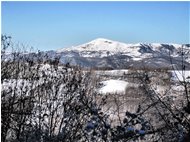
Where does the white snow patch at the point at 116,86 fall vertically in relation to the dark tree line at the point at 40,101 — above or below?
below

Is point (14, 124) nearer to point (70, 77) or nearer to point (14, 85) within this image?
point (14, 85)

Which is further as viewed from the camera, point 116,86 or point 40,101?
point 116,86

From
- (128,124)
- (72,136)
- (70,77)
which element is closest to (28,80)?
(70,77)

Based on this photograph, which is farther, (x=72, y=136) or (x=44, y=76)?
(x=44, y=76)

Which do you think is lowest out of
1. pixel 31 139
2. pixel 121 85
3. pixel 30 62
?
pixel 121 85

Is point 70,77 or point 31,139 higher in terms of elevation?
point 70,77

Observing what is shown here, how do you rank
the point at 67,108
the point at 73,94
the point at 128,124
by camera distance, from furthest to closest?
the point at 73,94 → the point at 67,108 → the point at 128,124

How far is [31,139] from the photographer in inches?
289

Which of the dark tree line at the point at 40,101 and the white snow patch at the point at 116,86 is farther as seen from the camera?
the white snow patch at the point at 116,86

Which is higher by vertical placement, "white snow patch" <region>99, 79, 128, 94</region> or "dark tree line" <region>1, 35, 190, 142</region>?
"dark tree line" <region>1, 35, 190, 142</region>

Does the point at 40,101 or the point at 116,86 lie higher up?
the point at 40,101

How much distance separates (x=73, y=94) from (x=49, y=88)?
542mm

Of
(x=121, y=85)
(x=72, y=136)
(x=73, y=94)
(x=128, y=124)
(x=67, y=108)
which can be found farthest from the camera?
(x=121, y=85)

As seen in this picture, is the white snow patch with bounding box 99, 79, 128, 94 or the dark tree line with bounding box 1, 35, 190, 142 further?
the white snow patch with bounding box 99, 79, 128, 94
